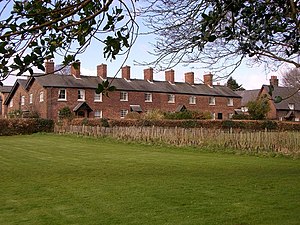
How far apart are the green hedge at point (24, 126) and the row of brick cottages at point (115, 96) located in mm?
6436

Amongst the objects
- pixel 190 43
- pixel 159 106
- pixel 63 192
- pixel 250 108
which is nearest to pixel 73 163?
pixel 63 192

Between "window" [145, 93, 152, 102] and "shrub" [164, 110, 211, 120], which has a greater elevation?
"window" [145, 93, 152, 102]

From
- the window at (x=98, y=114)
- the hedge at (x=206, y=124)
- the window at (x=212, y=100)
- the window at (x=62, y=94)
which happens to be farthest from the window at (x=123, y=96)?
the hedge at (x=206, y=124)

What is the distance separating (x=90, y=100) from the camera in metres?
57.0

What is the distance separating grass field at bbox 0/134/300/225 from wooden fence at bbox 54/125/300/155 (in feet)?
19.6

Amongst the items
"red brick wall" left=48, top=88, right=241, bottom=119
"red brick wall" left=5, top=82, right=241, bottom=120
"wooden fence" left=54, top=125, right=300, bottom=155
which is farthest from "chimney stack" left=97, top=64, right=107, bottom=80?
"wooden fence" left=54, top=125, right=300, bottom=155

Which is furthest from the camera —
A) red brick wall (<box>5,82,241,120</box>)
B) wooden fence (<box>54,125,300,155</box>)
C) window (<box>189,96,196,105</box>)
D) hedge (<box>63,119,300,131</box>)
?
window (<box>189,96,196,105</box>)

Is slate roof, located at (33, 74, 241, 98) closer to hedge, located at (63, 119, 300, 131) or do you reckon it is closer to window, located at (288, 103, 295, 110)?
hedge, located at (63, 119, 300, 131)

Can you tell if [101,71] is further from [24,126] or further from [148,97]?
[24,126]

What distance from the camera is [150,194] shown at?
1110cm

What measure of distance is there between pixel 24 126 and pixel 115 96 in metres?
14.8

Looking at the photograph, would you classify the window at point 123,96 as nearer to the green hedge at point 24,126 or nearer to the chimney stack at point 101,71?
the chimney stack at point 101,71

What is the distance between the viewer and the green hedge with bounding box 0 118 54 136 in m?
44.9

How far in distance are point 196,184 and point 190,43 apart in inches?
249
